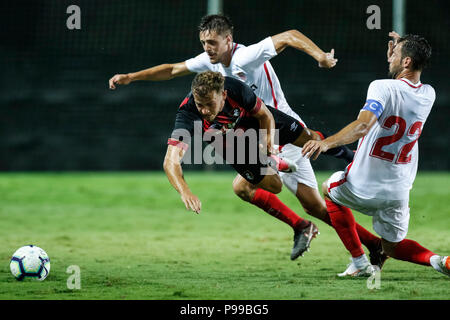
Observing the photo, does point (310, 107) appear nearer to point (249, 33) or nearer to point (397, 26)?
point (249, 33)

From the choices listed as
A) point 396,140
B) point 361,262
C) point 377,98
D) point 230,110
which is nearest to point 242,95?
point 230,110

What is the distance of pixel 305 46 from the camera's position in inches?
206

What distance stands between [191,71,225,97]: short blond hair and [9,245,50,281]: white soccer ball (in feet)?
5.69

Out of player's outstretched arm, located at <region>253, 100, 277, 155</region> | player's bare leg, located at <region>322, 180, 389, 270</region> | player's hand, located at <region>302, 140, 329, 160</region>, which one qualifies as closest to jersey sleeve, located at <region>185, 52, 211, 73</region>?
player's outstretched arm, located at <region>253, 100, 277, 155</region>

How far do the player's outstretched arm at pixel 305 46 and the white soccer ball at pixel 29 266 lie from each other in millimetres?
2560

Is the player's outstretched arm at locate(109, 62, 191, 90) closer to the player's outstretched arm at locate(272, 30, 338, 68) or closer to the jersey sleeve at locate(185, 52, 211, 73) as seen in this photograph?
the jersey sleeve at locate(185, 52, 211, 73)

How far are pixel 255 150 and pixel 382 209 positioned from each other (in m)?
1.13

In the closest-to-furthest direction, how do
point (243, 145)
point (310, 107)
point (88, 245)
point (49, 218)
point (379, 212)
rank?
point (379, 212) < point (243, 145) < point (88, 245) < point (49, 218) < point (310, 107)

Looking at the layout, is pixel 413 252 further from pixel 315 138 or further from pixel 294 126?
pixel 294 126

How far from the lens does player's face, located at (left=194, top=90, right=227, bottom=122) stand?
4.61 m

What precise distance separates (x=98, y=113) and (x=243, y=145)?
8.63 m

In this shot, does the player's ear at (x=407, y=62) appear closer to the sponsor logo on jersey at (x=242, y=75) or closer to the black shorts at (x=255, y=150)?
the black shorts at (x=255, y=150)

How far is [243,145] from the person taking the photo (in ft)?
17.4

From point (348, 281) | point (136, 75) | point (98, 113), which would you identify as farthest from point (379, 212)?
point (98, 113)
